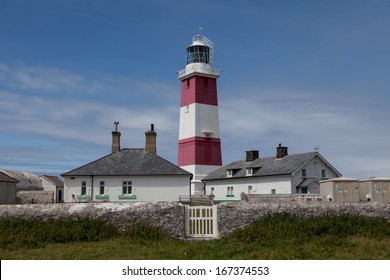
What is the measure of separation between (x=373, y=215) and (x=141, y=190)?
71.0 feet

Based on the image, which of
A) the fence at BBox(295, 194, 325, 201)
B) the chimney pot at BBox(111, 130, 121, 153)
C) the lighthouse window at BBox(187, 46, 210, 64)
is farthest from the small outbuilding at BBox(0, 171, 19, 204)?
the lighthouse window at BBox(187, 46, 210, 64)

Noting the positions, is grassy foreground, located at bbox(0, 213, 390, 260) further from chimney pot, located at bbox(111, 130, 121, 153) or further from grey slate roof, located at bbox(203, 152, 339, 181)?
grey slate roof, located at bbox(203, 152, 339, 181)

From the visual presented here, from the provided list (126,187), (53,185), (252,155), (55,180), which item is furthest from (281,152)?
(55,180)

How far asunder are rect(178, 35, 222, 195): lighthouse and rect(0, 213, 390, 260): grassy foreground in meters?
33.3

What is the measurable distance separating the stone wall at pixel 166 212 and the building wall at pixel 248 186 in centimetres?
2544

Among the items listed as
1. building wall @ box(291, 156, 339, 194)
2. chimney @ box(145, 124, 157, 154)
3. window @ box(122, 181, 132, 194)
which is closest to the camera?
window @ box(122, 181, 132, 194)

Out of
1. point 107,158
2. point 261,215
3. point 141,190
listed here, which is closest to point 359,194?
point 261,215

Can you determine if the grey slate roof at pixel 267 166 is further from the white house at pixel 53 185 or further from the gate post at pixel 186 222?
the gate post at pixel 186 222

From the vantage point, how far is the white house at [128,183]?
3347cm

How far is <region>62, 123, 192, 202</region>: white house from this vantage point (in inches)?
1318

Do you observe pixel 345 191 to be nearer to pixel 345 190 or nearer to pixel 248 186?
pixel 345 190

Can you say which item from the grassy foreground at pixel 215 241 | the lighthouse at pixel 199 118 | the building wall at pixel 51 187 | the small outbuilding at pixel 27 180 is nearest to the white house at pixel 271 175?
the lighthouse at pixel 199 118

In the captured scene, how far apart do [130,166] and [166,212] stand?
1991 cm

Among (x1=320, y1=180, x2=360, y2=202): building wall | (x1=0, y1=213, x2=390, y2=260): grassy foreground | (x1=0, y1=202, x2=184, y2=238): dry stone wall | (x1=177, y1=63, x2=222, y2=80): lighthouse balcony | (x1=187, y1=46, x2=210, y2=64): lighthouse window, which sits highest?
(x1=187, y1=46, x2=210, y2=64): lighthouse window
